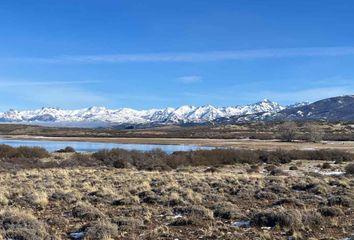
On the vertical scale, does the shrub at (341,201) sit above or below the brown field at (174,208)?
below

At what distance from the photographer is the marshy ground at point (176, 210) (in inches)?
508

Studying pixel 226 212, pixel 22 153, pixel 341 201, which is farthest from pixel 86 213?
pixel 22 153

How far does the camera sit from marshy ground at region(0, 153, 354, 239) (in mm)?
12906

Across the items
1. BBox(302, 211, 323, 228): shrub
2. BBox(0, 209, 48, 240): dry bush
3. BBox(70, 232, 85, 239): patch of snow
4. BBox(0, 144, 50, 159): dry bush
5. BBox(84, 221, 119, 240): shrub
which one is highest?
BBox(0, 144, 50, 159): dry bush

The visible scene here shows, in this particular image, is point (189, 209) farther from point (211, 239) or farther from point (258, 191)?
point (258, 191)

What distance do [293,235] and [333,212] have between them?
378 centimetres

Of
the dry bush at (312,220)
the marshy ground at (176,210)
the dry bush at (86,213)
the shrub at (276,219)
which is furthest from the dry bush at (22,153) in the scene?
the dry bush at (312,220)

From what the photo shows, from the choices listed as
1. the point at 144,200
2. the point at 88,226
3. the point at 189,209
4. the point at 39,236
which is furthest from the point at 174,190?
the point at 39,236

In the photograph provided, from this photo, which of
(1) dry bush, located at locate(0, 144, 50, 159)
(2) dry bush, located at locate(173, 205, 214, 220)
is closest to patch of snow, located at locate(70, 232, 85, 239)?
(2) dry bush, located at locate(173, 205, 214, 220)

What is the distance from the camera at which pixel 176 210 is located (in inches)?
653

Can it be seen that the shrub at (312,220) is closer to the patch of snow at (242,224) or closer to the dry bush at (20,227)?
the patch of snow at (242,224)

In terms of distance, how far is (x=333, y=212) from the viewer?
15.8 m

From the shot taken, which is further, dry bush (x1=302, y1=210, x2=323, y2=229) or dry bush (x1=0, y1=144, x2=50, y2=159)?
dry bush (x1=0, y1=144, x2=50, y2=159)

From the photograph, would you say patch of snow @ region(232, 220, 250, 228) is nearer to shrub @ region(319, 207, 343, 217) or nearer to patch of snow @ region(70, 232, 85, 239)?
shrub @ region(319, 207, 343, 217)
